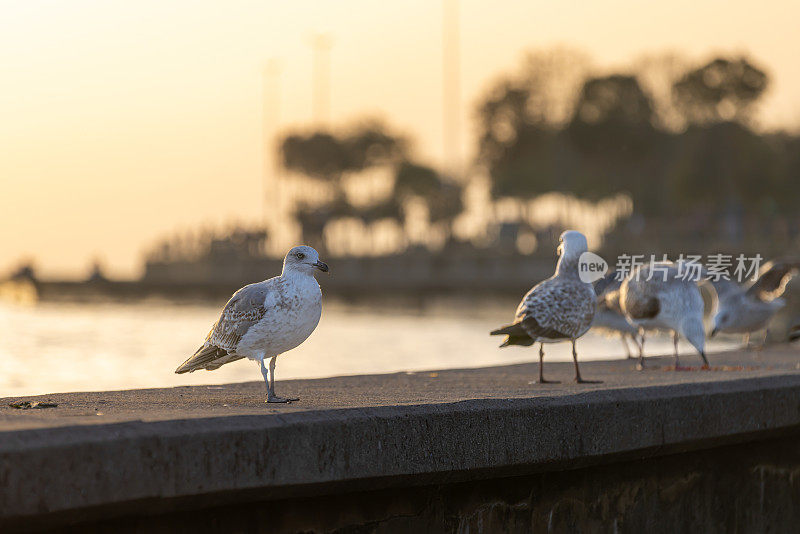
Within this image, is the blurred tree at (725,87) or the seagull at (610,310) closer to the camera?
the seagull at (610,310)

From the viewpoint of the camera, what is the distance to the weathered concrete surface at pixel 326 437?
12.3 ft

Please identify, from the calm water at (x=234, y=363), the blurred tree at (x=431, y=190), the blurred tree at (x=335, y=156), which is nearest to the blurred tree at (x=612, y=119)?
the calm water at (x=234, y=363)

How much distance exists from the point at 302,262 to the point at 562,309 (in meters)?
2.48

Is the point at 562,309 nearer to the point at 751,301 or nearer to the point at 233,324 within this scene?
the point at 233,324

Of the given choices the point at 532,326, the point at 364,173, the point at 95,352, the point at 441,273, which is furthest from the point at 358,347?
the point at 364,173

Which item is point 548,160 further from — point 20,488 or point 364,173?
point 20,488

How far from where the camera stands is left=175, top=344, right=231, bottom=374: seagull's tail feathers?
6.13 meters

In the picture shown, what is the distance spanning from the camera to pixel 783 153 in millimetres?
68125

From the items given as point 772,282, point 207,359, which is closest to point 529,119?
point 772,282

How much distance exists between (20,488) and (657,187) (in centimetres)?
7119

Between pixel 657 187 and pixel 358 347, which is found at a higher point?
pixel 657 187

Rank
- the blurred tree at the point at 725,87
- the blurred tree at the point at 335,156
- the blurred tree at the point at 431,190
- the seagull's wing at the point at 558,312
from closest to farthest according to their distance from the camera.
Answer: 1. the seagull's wing at the point at 558,312
2. the blurred tree at the point at 725,87
3. the blurred tree at the point at 431,190
4. the blurred tree at the point at 335,156

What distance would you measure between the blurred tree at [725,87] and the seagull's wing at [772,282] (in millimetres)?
53365

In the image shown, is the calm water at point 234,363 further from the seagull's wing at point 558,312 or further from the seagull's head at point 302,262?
the seagull's head at point 302,262
